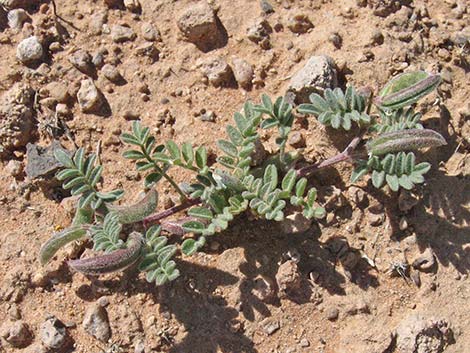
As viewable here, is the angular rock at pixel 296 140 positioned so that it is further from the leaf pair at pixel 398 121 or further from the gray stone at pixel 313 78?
the leaf pair at pixel 398 121

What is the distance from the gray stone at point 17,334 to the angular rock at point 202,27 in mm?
2143

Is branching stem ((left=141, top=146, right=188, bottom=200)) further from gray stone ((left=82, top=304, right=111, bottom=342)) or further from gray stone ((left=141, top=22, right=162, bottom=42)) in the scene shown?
gray stone ((left=141, top=22, right=162, bottom=42))

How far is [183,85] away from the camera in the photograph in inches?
174

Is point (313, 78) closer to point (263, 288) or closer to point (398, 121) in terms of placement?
point (398, 121)

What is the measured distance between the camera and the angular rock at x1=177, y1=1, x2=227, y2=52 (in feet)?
14.7

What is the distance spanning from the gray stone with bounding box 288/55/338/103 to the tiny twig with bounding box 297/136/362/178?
16.4 inches

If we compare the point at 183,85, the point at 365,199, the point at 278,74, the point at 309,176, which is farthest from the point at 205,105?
the point at 365,199

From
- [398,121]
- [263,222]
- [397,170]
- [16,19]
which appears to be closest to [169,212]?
[263,222]

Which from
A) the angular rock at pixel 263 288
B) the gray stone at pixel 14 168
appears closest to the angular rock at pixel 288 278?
the angular rock at pixel 263 288

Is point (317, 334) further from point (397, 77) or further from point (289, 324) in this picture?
point (397, 77)

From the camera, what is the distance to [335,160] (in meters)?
4.00

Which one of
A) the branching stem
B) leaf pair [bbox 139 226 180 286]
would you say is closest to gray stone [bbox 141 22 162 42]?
the branching stem

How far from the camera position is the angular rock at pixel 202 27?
448 centimetres

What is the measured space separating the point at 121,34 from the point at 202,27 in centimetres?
56
